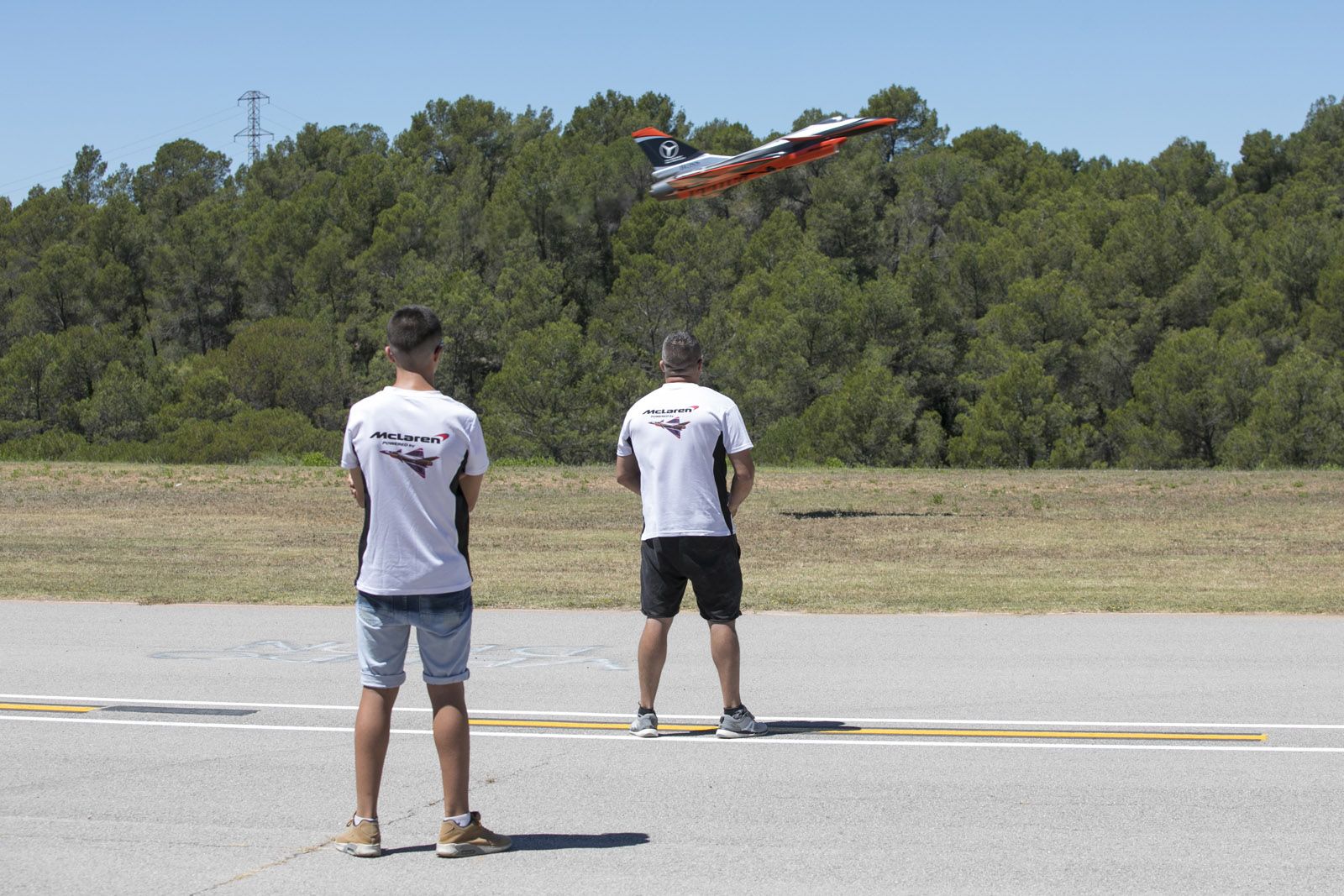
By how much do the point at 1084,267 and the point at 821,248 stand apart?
54.2ft

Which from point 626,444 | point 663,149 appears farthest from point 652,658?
point 663,149

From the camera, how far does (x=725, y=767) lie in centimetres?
633

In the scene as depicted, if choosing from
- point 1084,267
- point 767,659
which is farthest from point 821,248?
point 767,659

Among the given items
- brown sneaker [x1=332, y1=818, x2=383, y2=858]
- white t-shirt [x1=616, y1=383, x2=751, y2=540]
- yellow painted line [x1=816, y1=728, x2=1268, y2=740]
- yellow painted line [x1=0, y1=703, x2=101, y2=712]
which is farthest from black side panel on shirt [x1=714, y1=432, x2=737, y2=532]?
yellow painted line [x1=0, y1=703, x2=101, y2=712]

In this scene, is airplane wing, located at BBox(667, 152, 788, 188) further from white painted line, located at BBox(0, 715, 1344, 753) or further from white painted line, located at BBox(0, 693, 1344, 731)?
white painted line, located at BBox(0, 715, 1344, 753)

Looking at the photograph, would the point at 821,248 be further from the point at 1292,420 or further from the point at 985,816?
the point at 985,816

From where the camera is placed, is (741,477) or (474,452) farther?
(741,477)

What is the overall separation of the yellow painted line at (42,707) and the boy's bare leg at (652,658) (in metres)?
2.99

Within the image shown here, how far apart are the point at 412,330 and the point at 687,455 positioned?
2.11 meters

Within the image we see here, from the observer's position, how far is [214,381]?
205ft

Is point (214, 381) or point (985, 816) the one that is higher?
point (214, 381)

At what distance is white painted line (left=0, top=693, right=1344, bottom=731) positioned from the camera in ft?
23.3

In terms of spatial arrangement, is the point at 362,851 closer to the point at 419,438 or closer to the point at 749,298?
the point at 419,438

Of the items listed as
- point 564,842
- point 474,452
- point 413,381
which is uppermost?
point 413,381
